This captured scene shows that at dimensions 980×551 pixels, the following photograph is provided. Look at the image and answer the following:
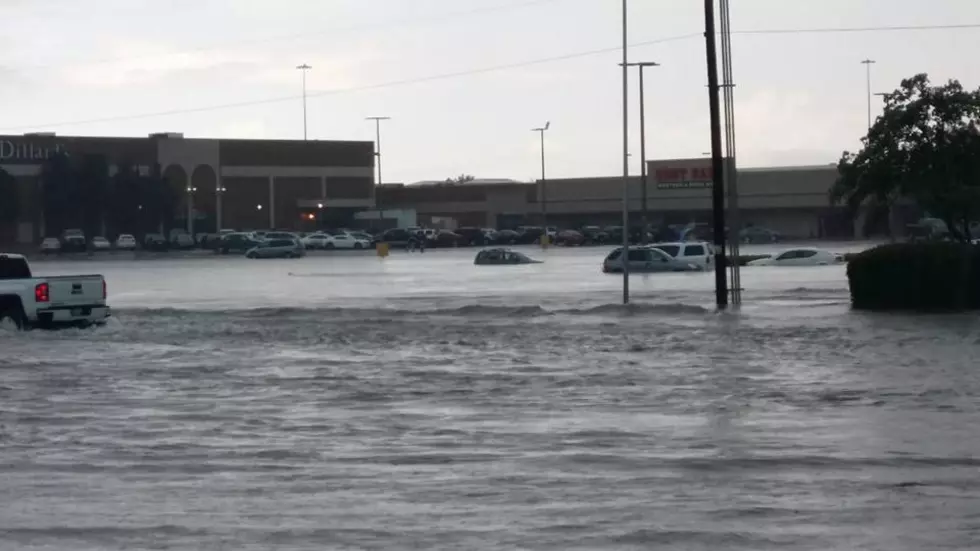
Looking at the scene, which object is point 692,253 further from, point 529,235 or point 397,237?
point 529,235

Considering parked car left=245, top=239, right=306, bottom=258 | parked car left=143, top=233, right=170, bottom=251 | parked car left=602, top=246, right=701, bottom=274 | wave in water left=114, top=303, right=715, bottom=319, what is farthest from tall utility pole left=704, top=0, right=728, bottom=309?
parked car left=143, top=233, right=170, bottom=251

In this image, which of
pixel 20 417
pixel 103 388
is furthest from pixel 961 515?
pixel 103 388

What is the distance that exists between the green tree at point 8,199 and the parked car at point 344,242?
2172 cm

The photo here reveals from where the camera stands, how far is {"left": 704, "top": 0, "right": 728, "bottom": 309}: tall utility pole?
38094mm

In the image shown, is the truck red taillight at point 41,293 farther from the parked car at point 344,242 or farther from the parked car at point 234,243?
the parked car at point 344,242

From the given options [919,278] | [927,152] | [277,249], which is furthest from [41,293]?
[277,249]

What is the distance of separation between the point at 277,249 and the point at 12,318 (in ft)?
205

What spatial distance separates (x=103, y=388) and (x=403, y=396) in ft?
14.4

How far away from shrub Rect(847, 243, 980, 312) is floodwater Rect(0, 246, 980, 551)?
243 centimetres

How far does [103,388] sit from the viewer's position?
852 inches

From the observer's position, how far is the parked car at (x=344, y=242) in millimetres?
110562

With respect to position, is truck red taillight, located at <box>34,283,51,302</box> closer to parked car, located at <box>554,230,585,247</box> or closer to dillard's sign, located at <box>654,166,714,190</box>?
dillard's sign, located at <box>654,166,714,190</box>

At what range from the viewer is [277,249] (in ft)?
309

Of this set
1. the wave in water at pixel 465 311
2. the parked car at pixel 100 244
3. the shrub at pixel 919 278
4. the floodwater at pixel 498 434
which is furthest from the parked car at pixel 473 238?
the floodwater at pixel 498 434
